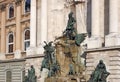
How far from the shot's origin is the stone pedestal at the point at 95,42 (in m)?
28.1

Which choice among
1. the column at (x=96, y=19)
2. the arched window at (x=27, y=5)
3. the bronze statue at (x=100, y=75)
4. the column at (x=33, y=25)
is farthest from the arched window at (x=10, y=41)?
the bronze statue at (x=100, y=75)

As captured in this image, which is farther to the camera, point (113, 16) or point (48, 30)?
point (48, 30)

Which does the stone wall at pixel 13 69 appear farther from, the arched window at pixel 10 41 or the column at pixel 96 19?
the column at pixel 96 19

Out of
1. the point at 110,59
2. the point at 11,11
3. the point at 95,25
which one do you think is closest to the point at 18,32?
the point at 11,11

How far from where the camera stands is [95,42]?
28.2 m

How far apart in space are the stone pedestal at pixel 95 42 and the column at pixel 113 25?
2.96ft

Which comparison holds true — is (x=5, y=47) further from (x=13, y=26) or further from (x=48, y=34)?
(x=48, y=34)

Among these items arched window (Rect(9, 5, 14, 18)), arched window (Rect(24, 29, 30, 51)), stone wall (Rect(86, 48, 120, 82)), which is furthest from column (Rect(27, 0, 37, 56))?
stone wall (Rect(86, 48, 120, 82))

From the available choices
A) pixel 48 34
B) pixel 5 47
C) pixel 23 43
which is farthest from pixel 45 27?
pixel 5 47

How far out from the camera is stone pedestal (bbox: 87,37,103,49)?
2807cm

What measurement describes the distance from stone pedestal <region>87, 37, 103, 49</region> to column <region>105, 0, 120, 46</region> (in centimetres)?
90

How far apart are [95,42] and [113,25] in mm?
1879

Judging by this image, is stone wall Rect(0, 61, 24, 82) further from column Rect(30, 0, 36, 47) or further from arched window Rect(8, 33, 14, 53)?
column Rect(30, 0, 36, 47)

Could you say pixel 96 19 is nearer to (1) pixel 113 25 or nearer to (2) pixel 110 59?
(1) pixel 113 25
